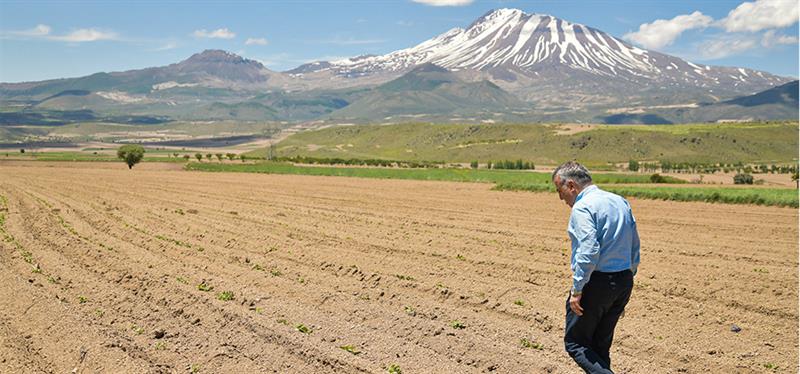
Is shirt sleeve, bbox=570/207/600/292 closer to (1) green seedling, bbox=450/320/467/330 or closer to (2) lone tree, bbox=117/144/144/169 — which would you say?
(1) green seedling, bbox=450/320/467/330

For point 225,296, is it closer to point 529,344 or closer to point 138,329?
point 138,329

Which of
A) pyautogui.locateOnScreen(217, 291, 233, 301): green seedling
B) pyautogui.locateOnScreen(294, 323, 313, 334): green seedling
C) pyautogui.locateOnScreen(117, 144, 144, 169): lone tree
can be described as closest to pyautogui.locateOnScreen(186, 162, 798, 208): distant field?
pyautogui.locateOnScreen(117, 144, 144, 169): lone tree

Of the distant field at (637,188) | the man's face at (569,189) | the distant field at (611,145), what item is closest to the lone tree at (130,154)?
the distant field at (637,188)

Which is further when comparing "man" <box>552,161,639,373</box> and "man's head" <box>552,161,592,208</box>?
"man's head" <box>552,161,592,208</box>

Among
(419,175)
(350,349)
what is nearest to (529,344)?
(350,349)

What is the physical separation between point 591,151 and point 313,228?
4646 inches

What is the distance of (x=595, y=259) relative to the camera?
6371 mm

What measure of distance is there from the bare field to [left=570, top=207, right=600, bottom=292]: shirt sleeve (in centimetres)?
221

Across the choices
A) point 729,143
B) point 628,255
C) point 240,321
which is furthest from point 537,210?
point 729,143

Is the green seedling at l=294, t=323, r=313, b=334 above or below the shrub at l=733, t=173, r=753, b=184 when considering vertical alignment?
above

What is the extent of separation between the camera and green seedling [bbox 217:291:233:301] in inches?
443

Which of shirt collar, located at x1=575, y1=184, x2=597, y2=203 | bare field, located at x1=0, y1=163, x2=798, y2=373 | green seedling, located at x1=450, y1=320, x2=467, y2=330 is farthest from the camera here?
green seedling, located at x1=450, y1=320, x2=467, y2=330

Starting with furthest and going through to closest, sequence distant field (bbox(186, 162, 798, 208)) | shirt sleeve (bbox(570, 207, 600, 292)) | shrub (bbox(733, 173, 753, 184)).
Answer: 1. shrub (bbox(733, 173, 753, 184))
2. distant field (bbox(186, 162, 798, 208))
3. shirt sleeve (bbox(570, 207, 600, 292))

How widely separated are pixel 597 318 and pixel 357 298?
5.46 metres
